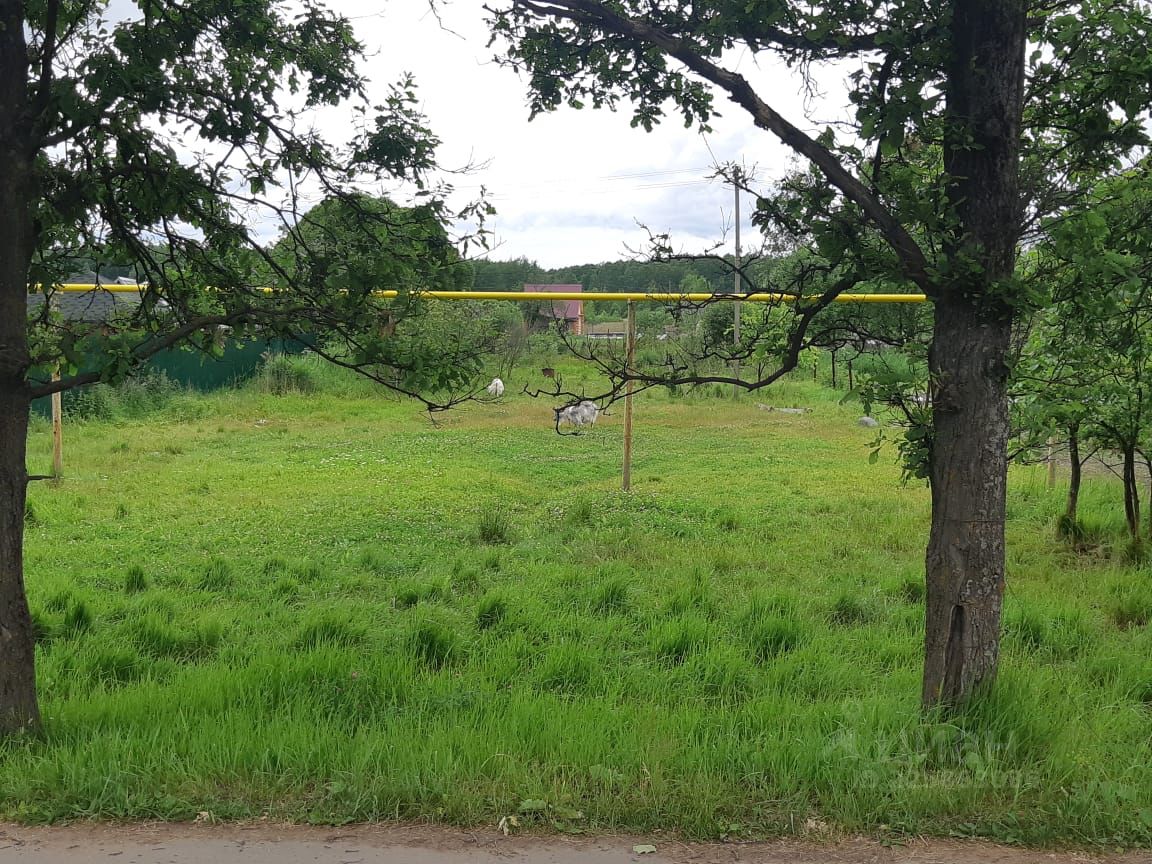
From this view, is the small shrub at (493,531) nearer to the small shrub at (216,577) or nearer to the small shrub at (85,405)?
the small shrub at (216,577)

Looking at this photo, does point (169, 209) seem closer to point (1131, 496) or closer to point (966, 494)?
point (966, 494)

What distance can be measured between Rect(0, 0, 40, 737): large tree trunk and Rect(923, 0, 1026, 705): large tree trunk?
3.71 m

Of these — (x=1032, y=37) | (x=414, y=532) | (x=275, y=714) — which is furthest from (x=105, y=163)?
(x=414, y=532)

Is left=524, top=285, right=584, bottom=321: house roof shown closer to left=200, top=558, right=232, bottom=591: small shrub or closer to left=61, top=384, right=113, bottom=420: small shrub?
left=200, top=558, right=232, bottom=591: small shrub

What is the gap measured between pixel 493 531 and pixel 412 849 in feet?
16.4

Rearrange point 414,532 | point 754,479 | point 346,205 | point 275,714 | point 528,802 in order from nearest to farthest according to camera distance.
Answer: point 528,802, point 275,714, point 346,205, point 414,532, point 754,479

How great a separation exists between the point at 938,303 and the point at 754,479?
8.17 meters

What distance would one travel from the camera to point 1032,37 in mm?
3529

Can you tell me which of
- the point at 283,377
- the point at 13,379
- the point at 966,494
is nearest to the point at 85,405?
the point at 283,377

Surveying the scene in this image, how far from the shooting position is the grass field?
3.21 meters

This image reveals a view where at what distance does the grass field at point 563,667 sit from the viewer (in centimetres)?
321

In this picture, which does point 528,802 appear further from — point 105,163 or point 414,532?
point 414,532

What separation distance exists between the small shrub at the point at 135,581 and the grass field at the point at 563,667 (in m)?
0.02

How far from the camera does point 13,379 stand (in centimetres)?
352
